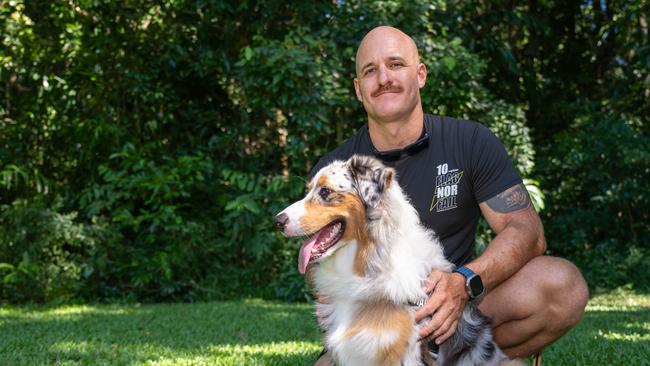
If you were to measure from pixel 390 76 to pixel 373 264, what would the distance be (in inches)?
43.9

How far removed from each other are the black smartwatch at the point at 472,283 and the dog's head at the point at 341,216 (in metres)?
0.44

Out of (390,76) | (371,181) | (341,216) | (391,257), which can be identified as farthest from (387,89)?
(391,257)

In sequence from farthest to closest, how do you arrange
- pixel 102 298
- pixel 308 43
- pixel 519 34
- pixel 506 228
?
1. pixel 519 34
2. pixel 102 298
3. pixel 308 43
4. pixel 506 228

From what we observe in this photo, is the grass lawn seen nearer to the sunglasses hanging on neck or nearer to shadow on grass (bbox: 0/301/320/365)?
shadow on grass (bbox: 0/301/320/365)

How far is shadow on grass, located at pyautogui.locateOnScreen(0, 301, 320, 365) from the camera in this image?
15.3 feet

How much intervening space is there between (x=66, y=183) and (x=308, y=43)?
4.14 metres

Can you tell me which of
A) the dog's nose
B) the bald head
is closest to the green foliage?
the bald head

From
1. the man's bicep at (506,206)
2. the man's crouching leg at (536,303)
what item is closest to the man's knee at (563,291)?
the man's crouching leg at (536,303)

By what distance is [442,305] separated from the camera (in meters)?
2.86

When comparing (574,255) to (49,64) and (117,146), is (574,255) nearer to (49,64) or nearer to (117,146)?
(117,146)

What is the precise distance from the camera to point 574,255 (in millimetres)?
11102

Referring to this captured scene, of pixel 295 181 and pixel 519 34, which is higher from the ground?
pixel 519 34

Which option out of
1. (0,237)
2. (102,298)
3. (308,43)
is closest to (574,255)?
(308,43)

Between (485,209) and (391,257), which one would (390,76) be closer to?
(485,209)
